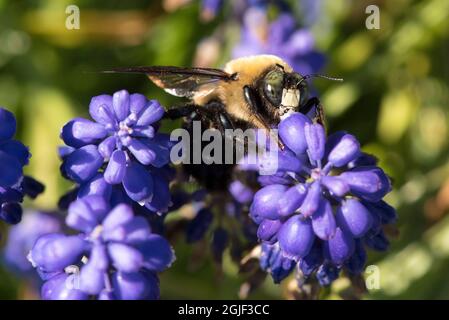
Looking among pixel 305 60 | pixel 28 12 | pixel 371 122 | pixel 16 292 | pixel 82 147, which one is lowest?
pixel 82 147

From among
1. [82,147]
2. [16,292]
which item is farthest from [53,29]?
[82,147]

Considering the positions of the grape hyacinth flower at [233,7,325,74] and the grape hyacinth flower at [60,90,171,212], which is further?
the grape hyacinth flower at [233,7,325,74]

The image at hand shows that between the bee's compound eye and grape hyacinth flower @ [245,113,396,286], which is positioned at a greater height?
the bee's compound eye

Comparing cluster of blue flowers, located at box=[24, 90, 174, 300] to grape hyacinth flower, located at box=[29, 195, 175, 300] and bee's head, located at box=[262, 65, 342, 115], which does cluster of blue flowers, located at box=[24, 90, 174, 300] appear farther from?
bee's head, located at box=[262, 65, 342, 115]

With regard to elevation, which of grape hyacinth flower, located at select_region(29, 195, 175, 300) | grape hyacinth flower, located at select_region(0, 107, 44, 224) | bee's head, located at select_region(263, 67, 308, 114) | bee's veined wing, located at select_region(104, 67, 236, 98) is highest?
bee's veined wing, located at select_region(104, 67, 236, 98)

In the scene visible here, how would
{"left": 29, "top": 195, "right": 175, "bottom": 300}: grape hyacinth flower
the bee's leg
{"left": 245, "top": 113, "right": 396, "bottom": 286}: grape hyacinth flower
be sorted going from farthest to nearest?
the bee's leg → {"left": 245, "top": 113, "right": 396, "bottom": 286}: grape hyacinth flower → {"left": 29, "top": 195, "right": 175, "bottom": 300}: grape hyacinth flower

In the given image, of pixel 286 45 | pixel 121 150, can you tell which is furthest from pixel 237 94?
pixel 286 45

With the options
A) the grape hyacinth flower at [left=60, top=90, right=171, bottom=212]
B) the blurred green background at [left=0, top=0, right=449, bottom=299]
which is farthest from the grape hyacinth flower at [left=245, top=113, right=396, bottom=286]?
the blurred green background at [left=0, top=0, right=449, bottom=299]

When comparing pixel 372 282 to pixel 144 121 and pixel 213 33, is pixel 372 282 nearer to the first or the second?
pixel 144 121

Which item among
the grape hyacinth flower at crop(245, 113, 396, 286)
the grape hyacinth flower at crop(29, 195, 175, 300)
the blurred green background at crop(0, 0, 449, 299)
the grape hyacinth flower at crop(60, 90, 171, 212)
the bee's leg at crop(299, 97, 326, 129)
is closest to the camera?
the grape hyacinth flower at crop(29, 195, 175, 300)
